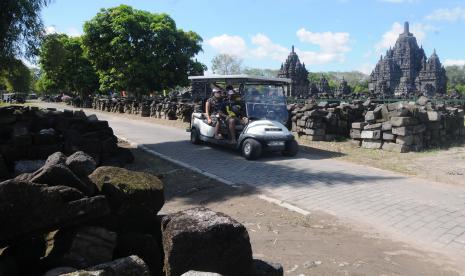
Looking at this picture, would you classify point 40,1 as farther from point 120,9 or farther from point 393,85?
point 393,85

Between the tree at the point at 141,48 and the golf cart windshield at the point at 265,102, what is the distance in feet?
60.9

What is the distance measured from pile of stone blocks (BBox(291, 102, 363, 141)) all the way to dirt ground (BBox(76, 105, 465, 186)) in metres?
0.67

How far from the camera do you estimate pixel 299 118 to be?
15.4 meters

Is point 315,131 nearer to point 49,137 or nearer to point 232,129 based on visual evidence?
point 232,129

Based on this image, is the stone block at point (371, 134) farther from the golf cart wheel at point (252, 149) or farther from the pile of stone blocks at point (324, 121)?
the golf cart wheel at point (252, 149)

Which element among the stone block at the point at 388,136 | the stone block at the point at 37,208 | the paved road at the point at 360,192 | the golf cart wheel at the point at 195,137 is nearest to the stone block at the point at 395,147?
the stone block at the point at 388,136

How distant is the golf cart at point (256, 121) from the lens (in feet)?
34.4

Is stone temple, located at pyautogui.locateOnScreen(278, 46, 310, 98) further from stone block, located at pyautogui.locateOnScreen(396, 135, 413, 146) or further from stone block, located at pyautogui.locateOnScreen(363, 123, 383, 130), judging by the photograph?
stone block, located at pyautogui.locateOnScreen(396, 135, 413, 146)

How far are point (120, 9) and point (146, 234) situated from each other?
2952cm

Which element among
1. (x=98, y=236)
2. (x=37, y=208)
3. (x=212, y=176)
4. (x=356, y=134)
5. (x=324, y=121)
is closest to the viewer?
(x=37, y=208)

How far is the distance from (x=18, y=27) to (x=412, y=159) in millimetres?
11650

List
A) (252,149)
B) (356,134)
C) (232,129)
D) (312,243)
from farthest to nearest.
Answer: (356,134) < (232,129) < (252,149) < (312,243)

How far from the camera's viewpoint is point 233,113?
11539mm

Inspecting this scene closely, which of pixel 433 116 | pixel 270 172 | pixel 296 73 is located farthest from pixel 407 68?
pixel 270 172
